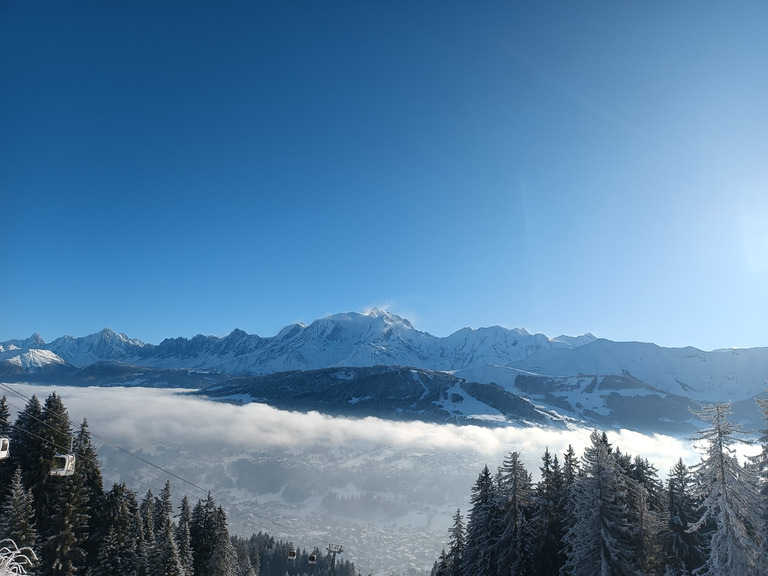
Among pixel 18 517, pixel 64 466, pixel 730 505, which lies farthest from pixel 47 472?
pixel 730 505

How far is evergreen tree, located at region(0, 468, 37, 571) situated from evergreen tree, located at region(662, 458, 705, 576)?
46.3m

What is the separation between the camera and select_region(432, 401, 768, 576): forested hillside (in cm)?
2239

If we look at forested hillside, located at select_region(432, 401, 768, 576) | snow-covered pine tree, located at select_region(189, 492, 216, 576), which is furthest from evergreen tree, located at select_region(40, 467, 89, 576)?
forested hillside, located at select_region(432, 401, 768, 576)

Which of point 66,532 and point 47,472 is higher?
point 47,472

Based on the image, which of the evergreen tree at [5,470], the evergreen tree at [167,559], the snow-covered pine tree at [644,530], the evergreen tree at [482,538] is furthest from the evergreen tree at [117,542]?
the snow-covered pine tree at [644,530]

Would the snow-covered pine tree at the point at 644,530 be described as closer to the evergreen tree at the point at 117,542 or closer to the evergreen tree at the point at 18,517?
the evergreen tree at the point at 117,542

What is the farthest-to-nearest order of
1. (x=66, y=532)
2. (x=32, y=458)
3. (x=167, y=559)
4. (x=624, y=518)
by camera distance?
(x=167, y=559)
(x=32, y=458)
(x=66, y=532)
(x=624, y=518)

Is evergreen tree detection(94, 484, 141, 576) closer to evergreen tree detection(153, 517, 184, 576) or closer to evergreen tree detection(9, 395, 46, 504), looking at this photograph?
evergreen tree detection(153, 517, 184, 576)

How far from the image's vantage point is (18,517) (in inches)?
1182

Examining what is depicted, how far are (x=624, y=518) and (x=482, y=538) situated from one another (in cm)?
1350

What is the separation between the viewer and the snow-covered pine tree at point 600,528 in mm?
27469

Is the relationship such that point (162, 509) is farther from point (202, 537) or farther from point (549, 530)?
point (549, 530)

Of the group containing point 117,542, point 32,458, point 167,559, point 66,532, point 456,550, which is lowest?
point 456,550

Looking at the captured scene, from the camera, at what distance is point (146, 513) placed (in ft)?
159
